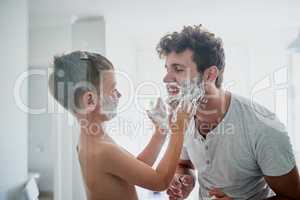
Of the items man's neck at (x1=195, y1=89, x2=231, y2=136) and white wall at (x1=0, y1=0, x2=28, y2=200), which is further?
white wall at (x1=0, y1=0, x2=28, y2=200)

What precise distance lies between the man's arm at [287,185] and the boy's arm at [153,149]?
14.2 inches

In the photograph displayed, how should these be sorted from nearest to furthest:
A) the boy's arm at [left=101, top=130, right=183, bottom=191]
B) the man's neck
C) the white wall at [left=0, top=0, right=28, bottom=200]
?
1. the boy's arm at [left=101, top=130, right=183, bottom=191]
2. the man's neck
3. the white wall at [left=0, top=0, right=28, bottom=200]

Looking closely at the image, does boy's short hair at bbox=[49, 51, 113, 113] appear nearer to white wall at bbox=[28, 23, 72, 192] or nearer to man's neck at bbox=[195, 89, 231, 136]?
white wall at bbox=[28, 23, 72, 192]

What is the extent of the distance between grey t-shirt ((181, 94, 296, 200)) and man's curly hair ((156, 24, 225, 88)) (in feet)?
0.47

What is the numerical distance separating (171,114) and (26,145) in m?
0.57

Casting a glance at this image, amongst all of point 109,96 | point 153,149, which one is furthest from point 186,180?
point 109,96

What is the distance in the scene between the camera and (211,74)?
37.9 inches

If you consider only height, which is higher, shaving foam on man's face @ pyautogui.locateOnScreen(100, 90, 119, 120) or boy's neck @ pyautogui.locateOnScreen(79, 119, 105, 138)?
shaving foam on man's face @ pyautogui.locateOnScreen(100, 90, 119, 120)

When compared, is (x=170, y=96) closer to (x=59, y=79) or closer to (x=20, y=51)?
(x=59, y=79)

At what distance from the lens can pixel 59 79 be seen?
39.2 inches

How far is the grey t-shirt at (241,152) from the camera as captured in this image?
89 cm

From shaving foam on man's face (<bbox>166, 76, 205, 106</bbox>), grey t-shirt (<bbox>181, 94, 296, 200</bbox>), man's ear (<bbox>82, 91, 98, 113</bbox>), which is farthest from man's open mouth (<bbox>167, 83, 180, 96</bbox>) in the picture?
man's ear (<bbox>82, 91, 98, 113</bbox>)

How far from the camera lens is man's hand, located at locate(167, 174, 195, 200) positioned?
3.26 feet

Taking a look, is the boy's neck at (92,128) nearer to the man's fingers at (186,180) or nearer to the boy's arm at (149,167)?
the boy's arm at (149,167)
